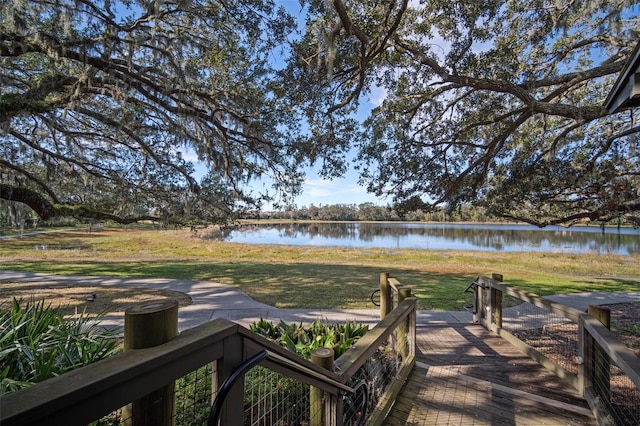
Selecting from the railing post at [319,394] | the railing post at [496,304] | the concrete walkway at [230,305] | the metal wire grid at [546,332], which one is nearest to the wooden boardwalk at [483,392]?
the metal wire grid at [546,332]

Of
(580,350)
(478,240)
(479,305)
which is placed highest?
(580,350)

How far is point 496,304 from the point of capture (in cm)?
578

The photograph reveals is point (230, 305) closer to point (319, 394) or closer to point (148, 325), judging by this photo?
point (319, 394)

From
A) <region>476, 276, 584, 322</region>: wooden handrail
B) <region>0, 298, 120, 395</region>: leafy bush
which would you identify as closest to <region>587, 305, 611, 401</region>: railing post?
<region>476, 276, 584, 322</region>: wooden handrail

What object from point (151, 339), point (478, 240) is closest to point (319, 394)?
point (151, 339)

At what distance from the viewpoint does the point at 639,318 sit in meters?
6.72

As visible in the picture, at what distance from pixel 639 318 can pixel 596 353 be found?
5.15 m

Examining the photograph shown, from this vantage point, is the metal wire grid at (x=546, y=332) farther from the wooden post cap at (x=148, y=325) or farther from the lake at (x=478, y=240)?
the lake at (x=478, y=240)

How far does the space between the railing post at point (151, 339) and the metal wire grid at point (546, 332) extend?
461 cm

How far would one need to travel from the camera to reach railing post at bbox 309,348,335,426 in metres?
1.93

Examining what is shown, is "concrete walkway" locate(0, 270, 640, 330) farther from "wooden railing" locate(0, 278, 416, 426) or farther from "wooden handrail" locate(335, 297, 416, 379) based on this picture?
"wooden railing" locate(0, 278, 416, 426)

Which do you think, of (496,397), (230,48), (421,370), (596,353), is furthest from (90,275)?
(596,353)

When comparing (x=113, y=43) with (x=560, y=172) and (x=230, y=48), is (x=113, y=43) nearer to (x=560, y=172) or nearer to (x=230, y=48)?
(x=230, y=48)

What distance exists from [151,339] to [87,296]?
894 centimetres
